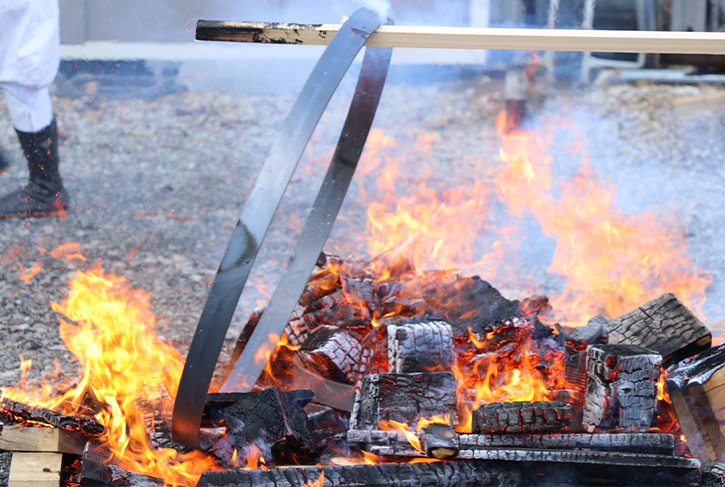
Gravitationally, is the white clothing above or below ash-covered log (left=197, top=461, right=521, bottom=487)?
below

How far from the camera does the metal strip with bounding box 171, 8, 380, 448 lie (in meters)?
1.39

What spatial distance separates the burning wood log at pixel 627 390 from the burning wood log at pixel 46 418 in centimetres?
161

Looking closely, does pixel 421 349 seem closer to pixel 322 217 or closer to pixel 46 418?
pixel 322 217

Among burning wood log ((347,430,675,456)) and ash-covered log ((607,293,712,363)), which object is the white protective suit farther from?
ash-covered log ((607,293,712,363))

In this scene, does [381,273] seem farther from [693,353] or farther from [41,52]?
[41,52]

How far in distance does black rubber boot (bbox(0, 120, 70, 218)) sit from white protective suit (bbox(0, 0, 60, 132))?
195mm

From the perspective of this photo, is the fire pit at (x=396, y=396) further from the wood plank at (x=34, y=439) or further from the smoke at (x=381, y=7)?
the smoke at (x=381, y=7)

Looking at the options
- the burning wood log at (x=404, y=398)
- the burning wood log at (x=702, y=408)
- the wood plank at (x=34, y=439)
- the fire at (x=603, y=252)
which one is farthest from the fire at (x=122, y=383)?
the fire at (x=603, y=252)

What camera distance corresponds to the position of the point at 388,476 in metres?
1.59

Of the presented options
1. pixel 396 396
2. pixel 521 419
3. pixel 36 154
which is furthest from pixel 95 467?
pixel 36 154

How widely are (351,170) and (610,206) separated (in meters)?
2.43

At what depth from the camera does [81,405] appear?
209cm

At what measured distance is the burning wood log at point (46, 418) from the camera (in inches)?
69.2

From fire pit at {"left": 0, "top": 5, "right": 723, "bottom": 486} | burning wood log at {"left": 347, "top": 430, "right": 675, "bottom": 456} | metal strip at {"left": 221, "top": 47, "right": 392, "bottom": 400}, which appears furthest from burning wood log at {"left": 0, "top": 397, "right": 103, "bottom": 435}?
burning wood log at {"left": 347, "top": 430, "right": 675, "bottom": 456}
